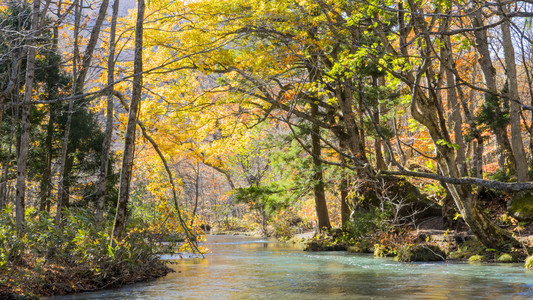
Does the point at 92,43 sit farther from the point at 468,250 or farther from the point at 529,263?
the point at 529,263

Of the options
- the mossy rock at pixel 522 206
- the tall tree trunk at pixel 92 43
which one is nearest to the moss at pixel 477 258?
the mossy rock at pixel 522 206

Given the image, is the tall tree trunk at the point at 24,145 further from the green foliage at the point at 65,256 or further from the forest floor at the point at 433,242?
the forest floor at the point at 433,242

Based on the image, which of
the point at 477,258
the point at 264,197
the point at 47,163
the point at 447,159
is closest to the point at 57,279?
the point at 47,163

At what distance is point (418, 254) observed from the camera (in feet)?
45.0

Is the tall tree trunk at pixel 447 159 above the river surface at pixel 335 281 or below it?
above

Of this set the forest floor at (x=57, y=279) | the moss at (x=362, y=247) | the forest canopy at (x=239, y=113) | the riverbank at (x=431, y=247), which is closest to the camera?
the forest floor at (x=57, y=279)

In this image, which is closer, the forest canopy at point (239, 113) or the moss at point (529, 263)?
the forest canopy at point (239, 113)

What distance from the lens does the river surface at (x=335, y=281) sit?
27.6 feet

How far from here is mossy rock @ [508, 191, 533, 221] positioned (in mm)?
13858

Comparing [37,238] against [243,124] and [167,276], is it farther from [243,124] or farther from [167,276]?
[243,124]

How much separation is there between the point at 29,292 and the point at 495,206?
14.0m

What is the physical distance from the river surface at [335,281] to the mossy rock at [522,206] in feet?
8.83

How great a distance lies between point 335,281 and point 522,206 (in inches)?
295

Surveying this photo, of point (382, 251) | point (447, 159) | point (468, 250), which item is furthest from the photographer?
point (382, 251)
